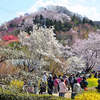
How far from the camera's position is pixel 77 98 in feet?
16.5

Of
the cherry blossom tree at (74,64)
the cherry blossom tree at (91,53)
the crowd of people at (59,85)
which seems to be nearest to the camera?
the crowd of people at (59,85)

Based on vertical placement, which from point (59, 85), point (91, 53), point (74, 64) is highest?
point (91, 53)

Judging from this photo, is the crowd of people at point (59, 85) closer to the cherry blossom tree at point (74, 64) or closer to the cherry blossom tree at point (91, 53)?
the cherry blossom tree at point (74, 64)

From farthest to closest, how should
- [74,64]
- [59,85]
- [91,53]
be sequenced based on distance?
[91,53], [74,64], [59,85]

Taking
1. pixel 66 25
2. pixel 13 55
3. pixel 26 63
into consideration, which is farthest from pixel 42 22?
pixel 13 55

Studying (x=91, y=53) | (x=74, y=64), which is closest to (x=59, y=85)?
(x=74, y=64)

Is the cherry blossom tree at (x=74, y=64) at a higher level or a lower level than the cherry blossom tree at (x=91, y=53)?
lower

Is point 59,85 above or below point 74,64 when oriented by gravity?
below

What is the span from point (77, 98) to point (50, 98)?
1052 millimetres

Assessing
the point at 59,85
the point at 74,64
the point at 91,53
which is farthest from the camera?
the point at 91,53

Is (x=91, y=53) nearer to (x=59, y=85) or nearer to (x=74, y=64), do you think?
(x=74, y=64)

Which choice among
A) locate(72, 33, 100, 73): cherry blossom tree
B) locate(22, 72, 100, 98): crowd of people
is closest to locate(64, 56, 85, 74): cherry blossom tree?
locate(72, 33, 100, 73): cherry blossom tree

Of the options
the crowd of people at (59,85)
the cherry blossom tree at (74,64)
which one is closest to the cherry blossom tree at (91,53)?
the cherry blossom tree at (74,64)

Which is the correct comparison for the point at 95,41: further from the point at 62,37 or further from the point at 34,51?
the point at 62,37
